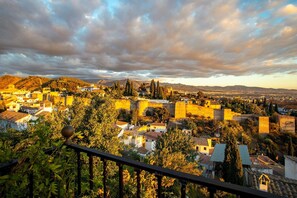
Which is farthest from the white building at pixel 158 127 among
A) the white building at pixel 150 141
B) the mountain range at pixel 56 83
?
the mountain range at pixel 56 83

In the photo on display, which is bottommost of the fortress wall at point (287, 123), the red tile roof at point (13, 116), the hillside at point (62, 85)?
the fortress wall at point (287, 123)

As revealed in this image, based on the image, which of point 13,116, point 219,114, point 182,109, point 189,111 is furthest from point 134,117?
point 13,116

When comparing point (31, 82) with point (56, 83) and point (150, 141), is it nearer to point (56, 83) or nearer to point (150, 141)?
point (56, 83)

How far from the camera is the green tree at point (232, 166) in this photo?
1153 centimetres

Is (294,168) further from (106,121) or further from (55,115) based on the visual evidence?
(55,115)

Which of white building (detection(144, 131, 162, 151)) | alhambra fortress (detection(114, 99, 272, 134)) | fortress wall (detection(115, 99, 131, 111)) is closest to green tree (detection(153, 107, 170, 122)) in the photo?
alhambra fortress (detection(114, 99, 272, 134))

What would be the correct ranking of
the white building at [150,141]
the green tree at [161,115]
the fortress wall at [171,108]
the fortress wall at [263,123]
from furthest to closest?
the fortress wall at [171,108]
the green tree at [161,115]
the fortress wall at [263,123]
the white building at [150,141]

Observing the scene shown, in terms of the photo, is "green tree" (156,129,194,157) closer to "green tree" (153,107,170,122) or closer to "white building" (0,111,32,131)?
"white building" (0,111,32,131)

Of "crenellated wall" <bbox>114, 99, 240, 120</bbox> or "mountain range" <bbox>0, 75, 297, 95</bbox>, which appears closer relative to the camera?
"crenellated wall" <bbox>114, 99, 240, 120</bbox>

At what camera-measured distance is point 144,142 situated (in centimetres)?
2186

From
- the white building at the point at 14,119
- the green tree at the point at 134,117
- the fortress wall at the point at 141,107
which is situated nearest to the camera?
the white building at the point at 14,119

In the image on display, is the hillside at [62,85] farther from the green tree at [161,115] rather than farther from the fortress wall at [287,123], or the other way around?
the fortress wall at [287,123]

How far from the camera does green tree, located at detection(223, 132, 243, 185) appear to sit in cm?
1153

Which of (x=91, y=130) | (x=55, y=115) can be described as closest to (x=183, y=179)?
(x=91, y=130)
